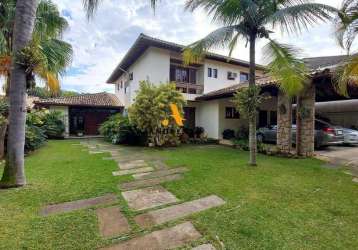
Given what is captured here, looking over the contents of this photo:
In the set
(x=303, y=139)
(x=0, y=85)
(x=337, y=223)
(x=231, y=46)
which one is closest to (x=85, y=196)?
(x=337, y=223)

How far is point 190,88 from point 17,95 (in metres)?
12.0

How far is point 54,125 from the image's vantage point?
16406 mm

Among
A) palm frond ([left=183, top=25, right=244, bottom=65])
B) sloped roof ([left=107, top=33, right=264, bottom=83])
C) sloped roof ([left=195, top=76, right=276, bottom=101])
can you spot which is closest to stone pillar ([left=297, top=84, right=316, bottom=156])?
sloped roof ([left=195, top=76, right=276, bottom=101])

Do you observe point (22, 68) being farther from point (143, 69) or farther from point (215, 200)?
point (143, 69)

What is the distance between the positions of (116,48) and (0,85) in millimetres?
9834

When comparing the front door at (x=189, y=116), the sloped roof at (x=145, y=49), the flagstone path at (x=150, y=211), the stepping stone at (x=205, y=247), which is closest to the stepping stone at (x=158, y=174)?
the flagstone path at (x=150, y=211)

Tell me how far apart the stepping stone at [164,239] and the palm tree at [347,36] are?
553 cm

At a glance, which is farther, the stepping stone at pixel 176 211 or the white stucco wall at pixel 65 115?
the white stucco wall at pixel 65 115

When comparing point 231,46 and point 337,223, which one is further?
point 231,46

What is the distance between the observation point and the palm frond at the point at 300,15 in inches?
229

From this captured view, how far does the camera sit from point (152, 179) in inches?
227

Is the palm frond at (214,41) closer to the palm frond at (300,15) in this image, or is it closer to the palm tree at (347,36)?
the palm frond at (300,15)

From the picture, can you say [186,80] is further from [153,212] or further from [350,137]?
[153,212]

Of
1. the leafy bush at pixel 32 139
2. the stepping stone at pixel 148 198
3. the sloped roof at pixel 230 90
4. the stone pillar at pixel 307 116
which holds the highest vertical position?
the sloped roof at pixel 230 90
